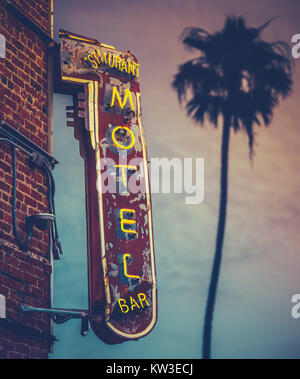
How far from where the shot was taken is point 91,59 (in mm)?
9195

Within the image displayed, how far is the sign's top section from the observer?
9.04 meters

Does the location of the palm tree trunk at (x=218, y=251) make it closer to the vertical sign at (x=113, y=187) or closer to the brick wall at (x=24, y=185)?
the vertical sign at (x=113, y=187)

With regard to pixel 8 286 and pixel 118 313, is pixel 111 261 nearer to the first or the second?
pixel 118 313

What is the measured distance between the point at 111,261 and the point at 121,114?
234 cm

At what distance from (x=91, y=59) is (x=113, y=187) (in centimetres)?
210

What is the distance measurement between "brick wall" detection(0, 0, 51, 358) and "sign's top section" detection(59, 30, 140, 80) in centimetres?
34

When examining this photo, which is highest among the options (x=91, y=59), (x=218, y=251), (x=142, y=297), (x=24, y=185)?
(x=91, y=59)

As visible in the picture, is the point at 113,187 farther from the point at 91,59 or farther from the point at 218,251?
the point at 218,251

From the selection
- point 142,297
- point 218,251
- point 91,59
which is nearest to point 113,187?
point 142,297

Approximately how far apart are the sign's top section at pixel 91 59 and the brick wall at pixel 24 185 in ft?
1.13

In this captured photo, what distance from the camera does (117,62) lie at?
9.48 m

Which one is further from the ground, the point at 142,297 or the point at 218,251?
the point at 218,251

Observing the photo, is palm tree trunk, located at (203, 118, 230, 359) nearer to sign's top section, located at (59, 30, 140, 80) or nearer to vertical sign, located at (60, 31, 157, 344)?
Answer: vertical sign, located at (60, 31, 157, 344)

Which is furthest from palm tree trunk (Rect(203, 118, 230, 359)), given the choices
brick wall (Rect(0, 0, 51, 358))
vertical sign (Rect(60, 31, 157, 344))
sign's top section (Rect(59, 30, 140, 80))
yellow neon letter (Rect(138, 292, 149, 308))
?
sign's top section (Rect(59, 30, 140, 80))
